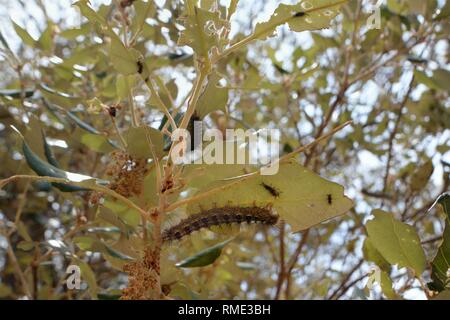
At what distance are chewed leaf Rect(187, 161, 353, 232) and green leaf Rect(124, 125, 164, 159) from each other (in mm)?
126

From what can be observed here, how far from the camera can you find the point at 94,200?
3.86ft

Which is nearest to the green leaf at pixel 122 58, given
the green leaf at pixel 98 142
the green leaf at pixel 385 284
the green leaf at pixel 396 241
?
the green leaf at pixel 98 142

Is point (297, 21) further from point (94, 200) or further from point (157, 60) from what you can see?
point (157, 60)

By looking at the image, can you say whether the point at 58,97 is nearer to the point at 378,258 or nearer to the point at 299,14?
the point at 299,14

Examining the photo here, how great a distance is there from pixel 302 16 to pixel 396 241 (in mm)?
481

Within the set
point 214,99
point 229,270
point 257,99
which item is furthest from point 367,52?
point 214,99

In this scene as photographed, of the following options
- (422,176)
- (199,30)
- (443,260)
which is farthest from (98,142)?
(422,176)

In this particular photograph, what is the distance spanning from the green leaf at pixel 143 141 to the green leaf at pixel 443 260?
53 centimetres

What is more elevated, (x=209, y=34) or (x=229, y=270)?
(x=209, y=34)

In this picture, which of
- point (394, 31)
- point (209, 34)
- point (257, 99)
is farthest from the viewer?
point (257, 99)

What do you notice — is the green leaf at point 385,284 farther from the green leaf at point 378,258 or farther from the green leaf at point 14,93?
the green leaf at point 14,93

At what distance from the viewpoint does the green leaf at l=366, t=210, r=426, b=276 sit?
115 centimetres

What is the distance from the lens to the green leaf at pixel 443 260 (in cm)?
107
